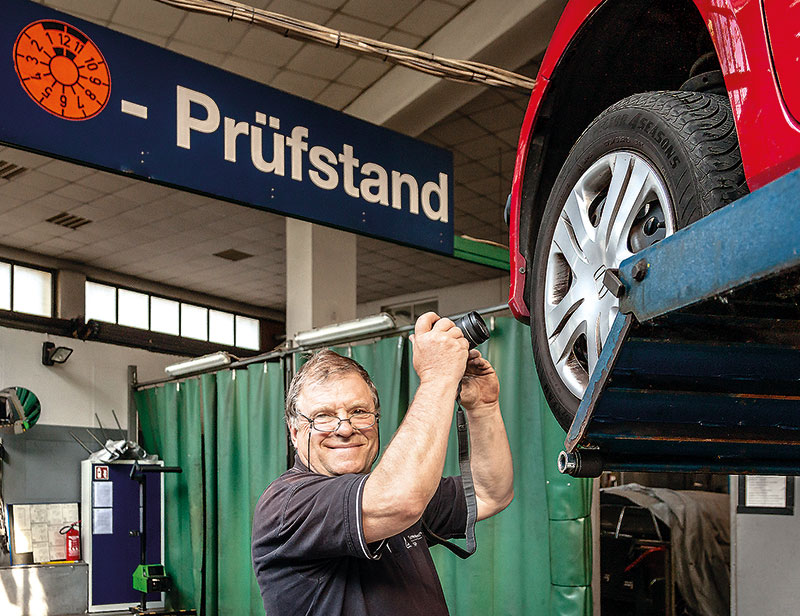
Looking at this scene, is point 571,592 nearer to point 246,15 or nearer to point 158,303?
point 246,15

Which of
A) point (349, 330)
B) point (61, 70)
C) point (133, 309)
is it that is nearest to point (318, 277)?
point (349, 330)

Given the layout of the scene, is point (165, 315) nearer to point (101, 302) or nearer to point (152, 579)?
point (101, 302)

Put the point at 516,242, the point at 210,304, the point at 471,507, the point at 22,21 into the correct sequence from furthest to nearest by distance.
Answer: the point at 210,304
the point at 22,21
the point at 516,242
the point at 471,507

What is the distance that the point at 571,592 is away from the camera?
11.1ft

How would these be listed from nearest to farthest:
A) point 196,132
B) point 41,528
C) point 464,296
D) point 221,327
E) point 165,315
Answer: point 196,132, point 41,528, point 165,315, point 464,296, point 221,327

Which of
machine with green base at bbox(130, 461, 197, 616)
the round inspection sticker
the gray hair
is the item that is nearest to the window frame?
machine with green base at bbox(130, 461, 197, 616)

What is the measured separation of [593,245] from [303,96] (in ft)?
17.1

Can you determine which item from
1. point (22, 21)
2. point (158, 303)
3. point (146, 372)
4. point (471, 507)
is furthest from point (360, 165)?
point (158, 303)

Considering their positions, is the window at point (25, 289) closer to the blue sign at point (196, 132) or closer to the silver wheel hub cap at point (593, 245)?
the blue sign at point (196, 132)

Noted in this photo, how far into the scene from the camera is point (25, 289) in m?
10.2

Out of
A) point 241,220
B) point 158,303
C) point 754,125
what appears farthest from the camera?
point 158,303

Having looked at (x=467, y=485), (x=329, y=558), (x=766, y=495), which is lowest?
(x=766, y=495)

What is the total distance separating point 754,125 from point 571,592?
270 cm

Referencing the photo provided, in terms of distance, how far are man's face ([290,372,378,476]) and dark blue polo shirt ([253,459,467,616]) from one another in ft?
0.16
